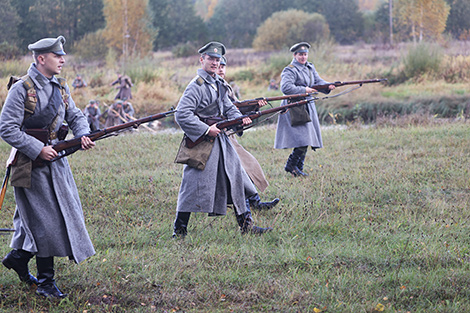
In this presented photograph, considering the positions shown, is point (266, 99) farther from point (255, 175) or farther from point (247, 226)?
point (247, 226)

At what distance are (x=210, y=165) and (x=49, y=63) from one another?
1918 millimetres

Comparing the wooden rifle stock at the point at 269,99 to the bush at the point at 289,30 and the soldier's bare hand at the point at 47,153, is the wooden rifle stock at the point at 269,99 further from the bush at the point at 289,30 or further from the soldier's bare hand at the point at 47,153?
the bush at the point at 289,30

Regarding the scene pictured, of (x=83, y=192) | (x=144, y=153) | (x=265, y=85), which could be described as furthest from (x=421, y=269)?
(x=265, y=85)

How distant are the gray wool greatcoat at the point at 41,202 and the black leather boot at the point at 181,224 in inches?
60.1

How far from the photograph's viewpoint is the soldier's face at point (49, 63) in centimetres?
401

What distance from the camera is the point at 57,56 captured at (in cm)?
404

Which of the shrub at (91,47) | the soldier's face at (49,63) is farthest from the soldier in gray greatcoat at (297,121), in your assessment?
the shrub at (91,47)

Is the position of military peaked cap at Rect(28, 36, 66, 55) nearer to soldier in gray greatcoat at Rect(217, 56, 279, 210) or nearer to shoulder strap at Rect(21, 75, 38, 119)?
shoulder strap at Rect(21, 75, 38, 119)

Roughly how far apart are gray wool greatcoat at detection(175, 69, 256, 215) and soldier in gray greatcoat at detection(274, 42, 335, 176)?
272cm

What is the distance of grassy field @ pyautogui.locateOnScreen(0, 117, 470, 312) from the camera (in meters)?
4.09

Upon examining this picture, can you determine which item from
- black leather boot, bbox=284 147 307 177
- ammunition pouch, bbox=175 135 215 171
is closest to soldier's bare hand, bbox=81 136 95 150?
ammunition pouch, bbox=175 135 215 171

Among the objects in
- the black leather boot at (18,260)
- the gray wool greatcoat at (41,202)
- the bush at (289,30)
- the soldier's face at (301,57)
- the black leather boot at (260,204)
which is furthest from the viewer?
the bush at (289,30)

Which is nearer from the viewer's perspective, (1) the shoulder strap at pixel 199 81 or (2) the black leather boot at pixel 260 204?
(1) the shoulder strap at pixel 199 81

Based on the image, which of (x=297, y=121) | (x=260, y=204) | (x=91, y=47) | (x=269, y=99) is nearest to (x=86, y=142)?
(x=260, y=204)
